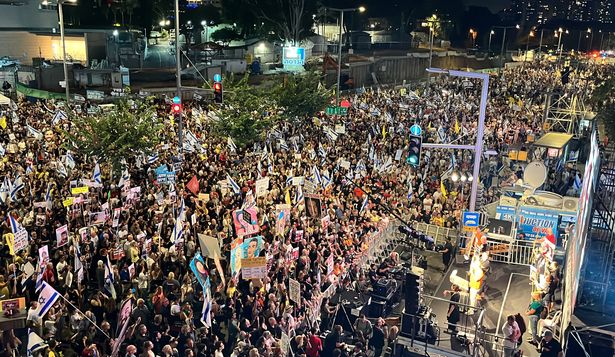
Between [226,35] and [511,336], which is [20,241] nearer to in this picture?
[511,336]

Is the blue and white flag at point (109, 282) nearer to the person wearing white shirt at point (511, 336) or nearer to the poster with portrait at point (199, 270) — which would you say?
the poster with portrait at point (199, 270)

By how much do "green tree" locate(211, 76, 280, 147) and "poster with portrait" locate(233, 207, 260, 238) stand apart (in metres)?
13.0

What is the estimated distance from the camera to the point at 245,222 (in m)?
14.9

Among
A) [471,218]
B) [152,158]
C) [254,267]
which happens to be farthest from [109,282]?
[152,158]

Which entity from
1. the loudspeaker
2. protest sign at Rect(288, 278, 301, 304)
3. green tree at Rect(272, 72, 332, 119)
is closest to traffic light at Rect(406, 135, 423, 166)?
the loudspeaker

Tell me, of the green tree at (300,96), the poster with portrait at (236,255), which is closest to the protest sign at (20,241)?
the poster with portrait at (236,255)

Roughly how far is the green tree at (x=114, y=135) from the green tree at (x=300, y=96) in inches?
478

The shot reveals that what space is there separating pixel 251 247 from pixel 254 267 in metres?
1.06

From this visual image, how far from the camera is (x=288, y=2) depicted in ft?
194

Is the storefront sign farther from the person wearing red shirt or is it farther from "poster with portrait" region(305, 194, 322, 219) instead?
the person wearing red shirt

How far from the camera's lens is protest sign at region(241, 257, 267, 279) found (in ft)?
41.8

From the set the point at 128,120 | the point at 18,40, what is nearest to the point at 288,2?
the point at 18,40

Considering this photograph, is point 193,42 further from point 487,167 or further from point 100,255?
point 100,255

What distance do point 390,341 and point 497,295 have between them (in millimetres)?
4784
